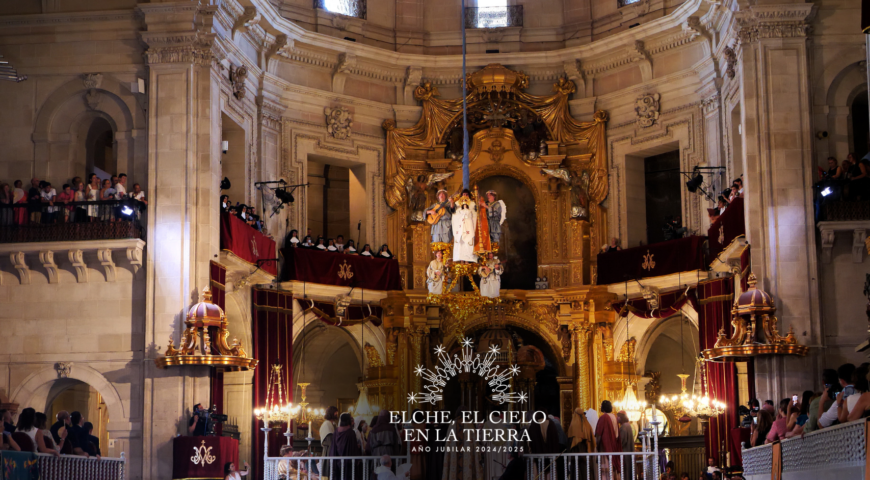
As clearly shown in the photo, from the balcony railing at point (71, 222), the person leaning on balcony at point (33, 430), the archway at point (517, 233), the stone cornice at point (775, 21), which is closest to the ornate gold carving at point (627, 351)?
the archway at point (517, 233)

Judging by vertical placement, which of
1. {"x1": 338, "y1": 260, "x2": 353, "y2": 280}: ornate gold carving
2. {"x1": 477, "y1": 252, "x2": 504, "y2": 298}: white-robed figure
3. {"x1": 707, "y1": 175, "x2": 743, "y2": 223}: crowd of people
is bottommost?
{"x1": 477, "y1": 252, "x2": 504, "y2": 298}: white-robed figure

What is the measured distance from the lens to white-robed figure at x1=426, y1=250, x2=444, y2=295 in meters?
24.4

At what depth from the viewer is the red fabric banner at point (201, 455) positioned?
22.1 meters

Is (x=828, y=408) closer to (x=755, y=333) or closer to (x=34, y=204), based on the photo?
(x=755, y=333)

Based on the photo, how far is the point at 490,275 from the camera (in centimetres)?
2409

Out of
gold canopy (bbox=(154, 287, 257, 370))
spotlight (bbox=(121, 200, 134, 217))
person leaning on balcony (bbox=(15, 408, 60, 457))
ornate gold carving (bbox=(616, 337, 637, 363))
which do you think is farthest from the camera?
ornate gold carving (bbox=(616, 337, 637, 363))

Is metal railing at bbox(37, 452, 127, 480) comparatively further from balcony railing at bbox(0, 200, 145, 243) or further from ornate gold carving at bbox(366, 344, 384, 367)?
ornate gold carving at bbox(366, 344, 384, 367)

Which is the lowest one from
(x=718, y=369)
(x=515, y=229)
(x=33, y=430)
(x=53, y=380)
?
(x=33, y=430)

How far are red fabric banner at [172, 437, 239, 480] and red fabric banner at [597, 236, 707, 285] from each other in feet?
35.1

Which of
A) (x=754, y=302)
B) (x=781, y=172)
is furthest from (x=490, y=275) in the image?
(x=781, y=172)

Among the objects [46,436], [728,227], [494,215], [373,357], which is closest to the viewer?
[46,436]

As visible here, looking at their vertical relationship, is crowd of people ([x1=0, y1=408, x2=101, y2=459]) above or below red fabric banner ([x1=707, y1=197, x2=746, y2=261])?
below

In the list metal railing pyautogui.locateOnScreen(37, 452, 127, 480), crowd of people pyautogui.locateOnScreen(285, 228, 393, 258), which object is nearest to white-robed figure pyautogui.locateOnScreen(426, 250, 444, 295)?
crowd of people pyautogui.locateOnScreen(285, 228, 393, 258)

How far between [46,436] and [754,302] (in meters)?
12.5
